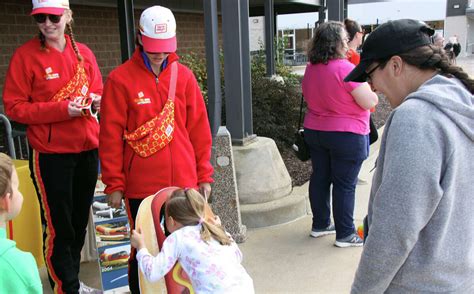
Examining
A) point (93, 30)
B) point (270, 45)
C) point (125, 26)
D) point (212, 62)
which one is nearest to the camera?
point (212, 62)

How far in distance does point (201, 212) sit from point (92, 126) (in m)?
1.03

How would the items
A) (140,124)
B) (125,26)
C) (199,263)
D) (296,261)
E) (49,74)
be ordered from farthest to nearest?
(125,26) → (296,261) → (49,74) → (140,124) → (199,263)

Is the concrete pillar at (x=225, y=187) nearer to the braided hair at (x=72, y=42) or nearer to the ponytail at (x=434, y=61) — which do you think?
the braided hair at (x=72, y=42)

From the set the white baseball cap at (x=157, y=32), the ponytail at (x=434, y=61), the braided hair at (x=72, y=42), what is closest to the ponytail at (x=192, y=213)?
the white baseball cap at (x=157, y=32)

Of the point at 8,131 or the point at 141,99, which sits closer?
the point at 141,99

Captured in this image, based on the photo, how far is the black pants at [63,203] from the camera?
9.45ft

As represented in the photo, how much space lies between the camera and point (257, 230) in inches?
183

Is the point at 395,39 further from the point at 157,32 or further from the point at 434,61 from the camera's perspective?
the point at 157,32

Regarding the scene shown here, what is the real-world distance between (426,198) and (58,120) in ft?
→ 7.01

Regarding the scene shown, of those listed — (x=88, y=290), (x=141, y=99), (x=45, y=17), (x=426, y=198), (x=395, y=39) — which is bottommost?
(x=88, y=290)

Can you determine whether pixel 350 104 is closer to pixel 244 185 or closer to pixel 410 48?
pixel 244 185

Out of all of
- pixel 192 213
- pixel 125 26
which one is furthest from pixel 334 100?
pixel 125 26

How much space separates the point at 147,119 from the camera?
8.81ft

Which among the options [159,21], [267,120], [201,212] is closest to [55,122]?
[159,21]
